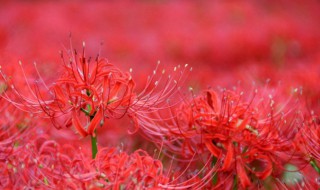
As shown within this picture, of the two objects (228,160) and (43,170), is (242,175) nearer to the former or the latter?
(228,160)

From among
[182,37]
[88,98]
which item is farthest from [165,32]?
[88,98]

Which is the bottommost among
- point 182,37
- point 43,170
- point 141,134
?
point 43,170

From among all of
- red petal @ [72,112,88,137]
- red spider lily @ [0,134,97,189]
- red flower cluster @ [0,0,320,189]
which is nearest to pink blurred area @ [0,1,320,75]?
red flower cluster @ [0,0,320,189]

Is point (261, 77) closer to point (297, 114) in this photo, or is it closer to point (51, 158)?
point (297, 114)

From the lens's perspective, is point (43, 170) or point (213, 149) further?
point (213, 149)

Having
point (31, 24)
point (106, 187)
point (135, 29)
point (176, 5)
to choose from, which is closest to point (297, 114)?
point (106, 187)

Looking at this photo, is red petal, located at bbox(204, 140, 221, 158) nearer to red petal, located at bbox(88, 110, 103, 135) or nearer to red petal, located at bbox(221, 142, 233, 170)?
red petal, located at bbox(221, 142, 233, 170)

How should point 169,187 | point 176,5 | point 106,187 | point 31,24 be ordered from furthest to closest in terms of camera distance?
point 176,5 → point 31,24 → point 169,187 → point 106,187

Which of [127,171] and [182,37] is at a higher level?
[182,37]
